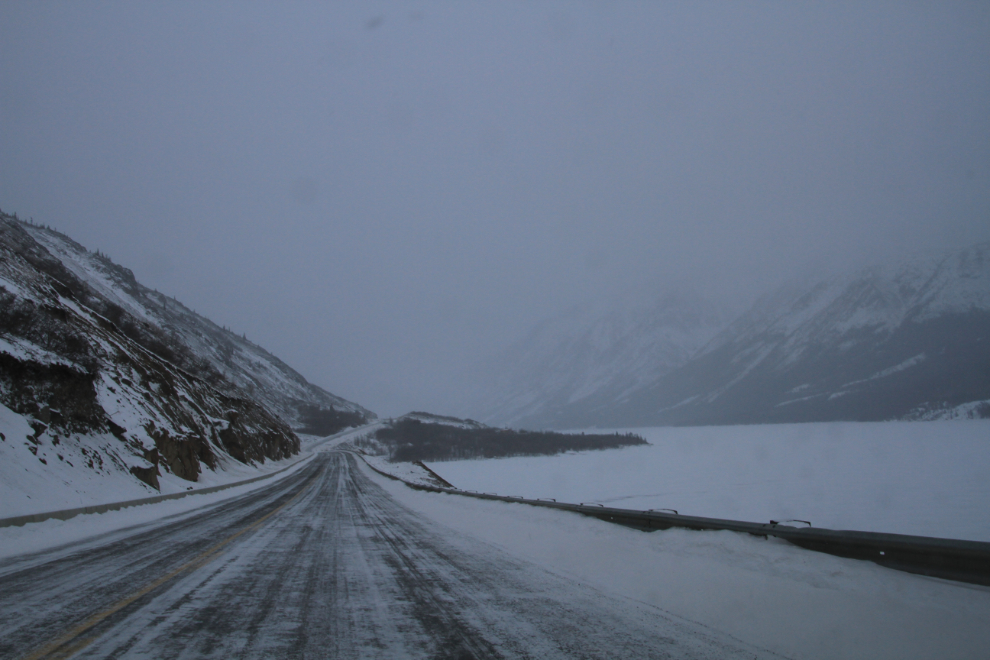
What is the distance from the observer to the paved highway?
487 centimetres

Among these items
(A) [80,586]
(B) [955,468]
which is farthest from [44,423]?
(B) [955,468]

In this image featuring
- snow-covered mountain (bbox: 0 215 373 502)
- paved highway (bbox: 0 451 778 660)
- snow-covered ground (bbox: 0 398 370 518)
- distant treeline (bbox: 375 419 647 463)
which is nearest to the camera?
paved highway (bbox: 0 451 778 660)

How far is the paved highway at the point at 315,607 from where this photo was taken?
4.87m

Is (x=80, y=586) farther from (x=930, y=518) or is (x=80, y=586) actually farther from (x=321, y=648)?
(x=930, y=518)

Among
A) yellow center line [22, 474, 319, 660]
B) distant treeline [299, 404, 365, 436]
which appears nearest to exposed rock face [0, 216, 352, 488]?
yellow center line [22, 474, 319, 660]

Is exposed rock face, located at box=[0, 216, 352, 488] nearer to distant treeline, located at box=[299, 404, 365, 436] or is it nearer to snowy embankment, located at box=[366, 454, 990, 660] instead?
snowy embankment, located at box=[366, 454, 990, 660]

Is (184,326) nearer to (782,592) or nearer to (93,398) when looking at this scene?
(93,398)

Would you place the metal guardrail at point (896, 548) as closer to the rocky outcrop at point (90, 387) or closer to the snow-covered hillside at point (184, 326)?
the rocky outcrop at point (90, 387)

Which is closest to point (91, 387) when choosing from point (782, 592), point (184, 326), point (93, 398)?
point (93, 398)

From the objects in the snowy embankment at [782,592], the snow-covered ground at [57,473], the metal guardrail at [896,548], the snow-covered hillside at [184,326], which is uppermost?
the snow-covered hillside at [184,326]

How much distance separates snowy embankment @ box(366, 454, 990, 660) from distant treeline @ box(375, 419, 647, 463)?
114741mm

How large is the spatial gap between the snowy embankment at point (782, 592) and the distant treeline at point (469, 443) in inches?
4517

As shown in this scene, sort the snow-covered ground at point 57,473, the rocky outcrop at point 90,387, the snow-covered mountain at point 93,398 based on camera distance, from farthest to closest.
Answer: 1. the rocky outcrop at point 90,387
2. the snow-covered mountain at point 93,398
3. the snow-covered ground at point 57,473

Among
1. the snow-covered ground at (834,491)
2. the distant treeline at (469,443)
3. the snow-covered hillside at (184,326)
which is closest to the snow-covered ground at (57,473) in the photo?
the snow-covered ground at (834,491)
